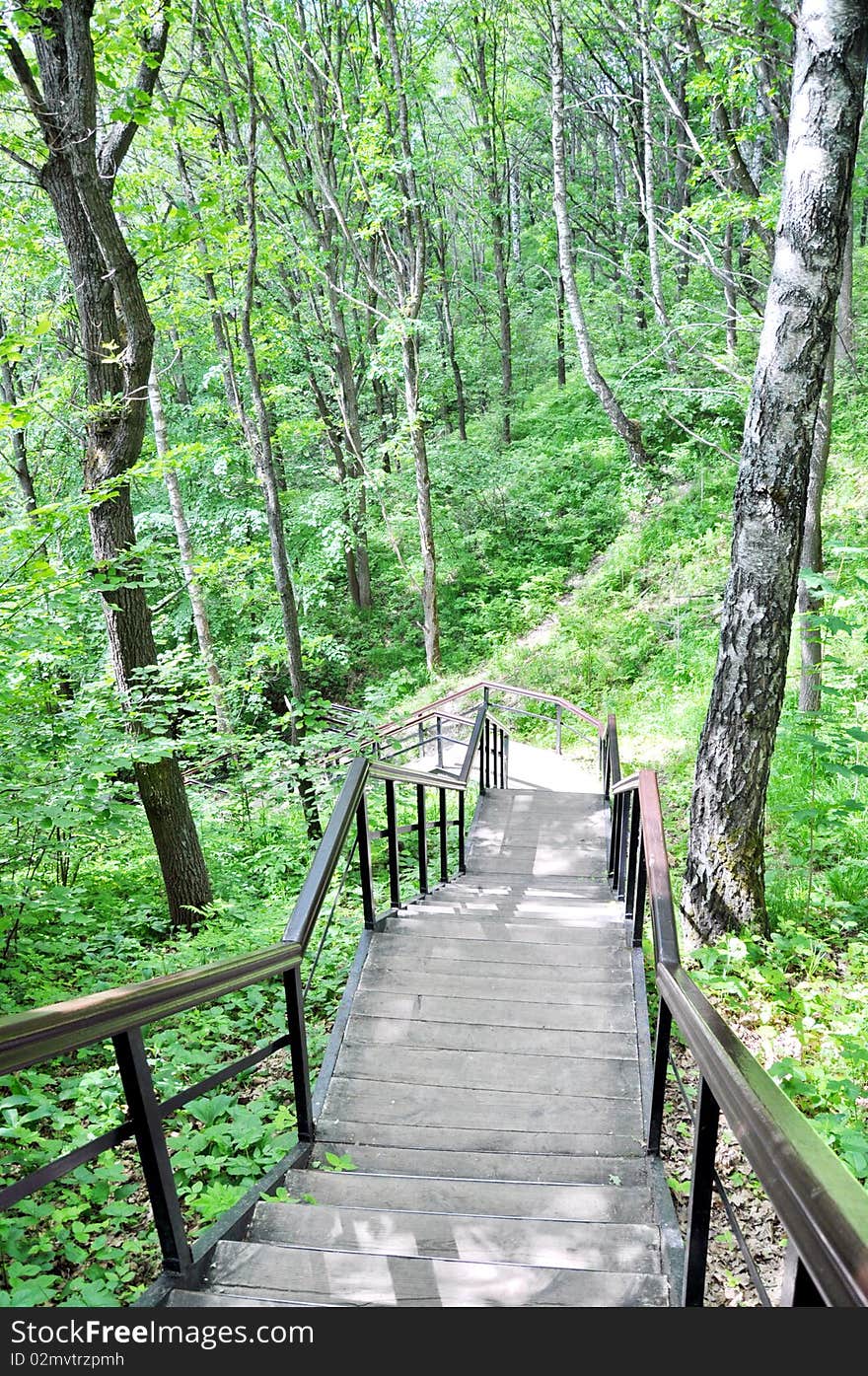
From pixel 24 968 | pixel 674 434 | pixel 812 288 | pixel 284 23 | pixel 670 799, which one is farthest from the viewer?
pixel 674 434

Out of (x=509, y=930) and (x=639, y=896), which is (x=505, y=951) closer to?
(x=509, y=930)

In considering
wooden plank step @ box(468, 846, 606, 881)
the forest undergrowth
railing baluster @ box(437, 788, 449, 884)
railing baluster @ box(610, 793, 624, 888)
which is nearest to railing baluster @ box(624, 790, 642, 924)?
the forest undergrowth

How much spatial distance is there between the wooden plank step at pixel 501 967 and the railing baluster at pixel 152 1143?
2.28 m

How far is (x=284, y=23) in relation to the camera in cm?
1103

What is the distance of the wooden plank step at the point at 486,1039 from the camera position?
3.73 meters

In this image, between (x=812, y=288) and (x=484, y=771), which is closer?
(x=812, y=288)

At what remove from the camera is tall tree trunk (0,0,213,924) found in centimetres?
499

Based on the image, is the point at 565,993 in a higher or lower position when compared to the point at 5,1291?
lower

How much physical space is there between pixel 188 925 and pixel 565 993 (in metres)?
3.53

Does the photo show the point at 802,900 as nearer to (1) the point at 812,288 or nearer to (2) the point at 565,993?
(2) the point at 565,993

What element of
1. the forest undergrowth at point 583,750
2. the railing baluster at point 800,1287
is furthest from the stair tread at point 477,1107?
the railing baluster at point 800,1287

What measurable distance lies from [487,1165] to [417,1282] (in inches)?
39.7

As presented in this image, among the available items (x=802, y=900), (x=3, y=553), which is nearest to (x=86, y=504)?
(x=3, y=553)

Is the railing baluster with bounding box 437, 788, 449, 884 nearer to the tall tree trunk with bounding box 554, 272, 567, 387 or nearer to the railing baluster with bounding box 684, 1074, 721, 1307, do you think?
the railing baluster with bounding box 684, 1074, 721, 1307
